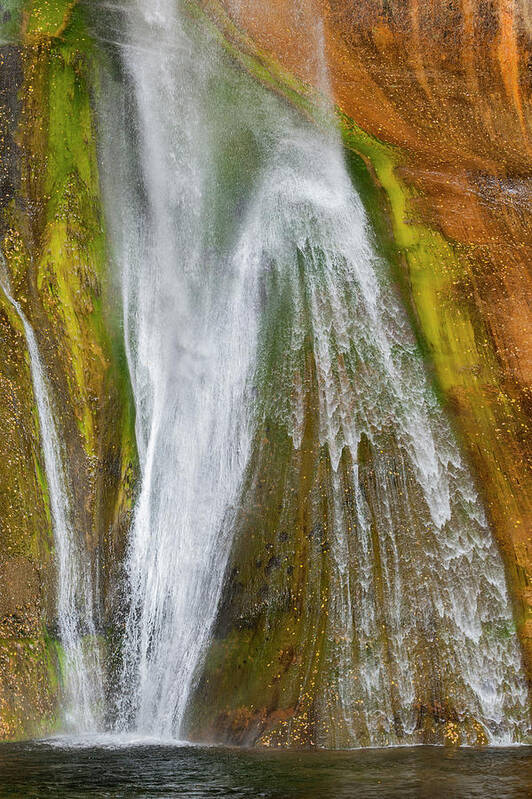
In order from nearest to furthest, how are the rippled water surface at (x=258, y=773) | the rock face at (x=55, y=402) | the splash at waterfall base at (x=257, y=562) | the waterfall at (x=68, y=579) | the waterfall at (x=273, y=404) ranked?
the rippled water surface at (x=258, y=773) < the splash at waterfall base at (x=257, y=562) < the waterfall at (x=273, y=404) < the rock face at (x=55, y=402) < the waterfall at (x=68, y=579)

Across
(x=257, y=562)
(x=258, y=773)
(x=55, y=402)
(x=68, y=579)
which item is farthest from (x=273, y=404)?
(x=258, y=773)

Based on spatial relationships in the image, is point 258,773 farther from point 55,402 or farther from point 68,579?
point 55,402

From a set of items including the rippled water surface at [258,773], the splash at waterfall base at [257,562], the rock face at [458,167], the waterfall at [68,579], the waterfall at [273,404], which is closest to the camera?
the rippled water surface at [258,773]

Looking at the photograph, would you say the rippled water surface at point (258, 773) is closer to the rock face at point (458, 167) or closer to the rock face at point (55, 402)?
the rock face at point (55, 402)

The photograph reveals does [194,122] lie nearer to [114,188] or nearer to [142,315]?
[114,188]

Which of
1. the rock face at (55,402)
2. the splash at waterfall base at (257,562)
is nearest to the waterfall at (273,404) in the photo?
the splash at waterfall base at (257,562)

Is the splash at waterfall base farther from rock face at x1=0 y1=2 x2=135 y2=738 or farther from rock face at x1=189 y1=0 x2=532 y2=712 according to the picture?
rock face at x1=189 y1=0 x2=532 y2=712
